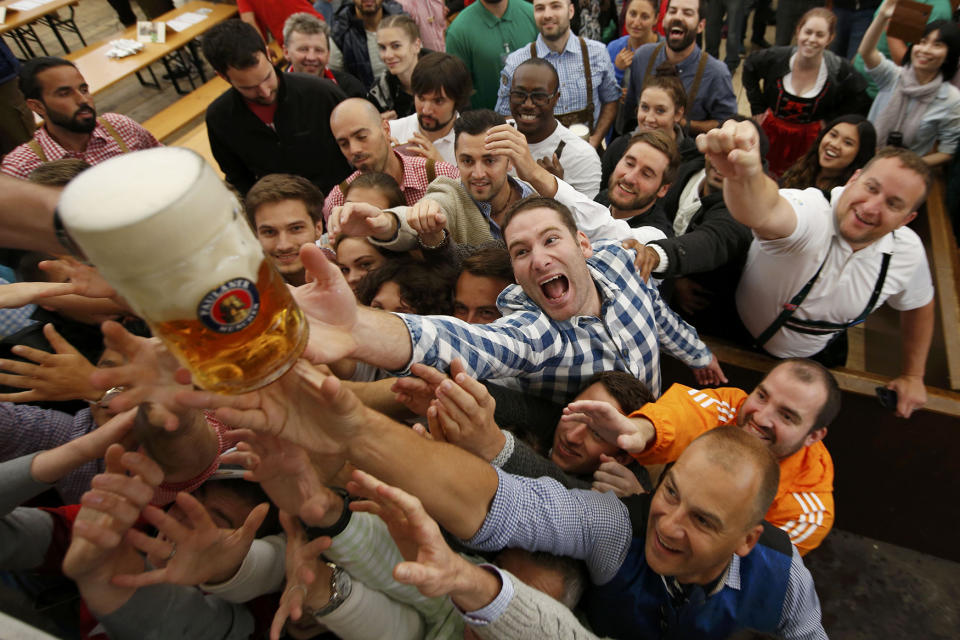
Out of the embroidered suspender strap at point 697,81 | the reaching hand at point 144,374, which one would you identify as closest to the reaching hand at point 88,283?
the reaching hand at point 144,374

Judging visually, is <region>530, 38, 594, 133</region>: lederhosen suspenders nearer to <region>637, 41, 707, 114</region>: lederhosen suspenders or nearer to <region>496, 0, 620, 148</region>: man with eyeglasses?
<region>496, 0, 620, 148</region>: man with eyeglasses

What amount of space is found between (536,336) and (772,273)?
1.03 meters

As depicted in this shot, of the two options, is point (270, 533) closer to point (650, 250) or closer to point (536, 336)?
point (536, 336)

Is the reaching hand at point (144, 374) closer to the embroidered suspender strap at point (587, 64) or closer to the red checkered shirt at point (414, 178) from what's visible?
the red checkered shirt at point (414, 178)

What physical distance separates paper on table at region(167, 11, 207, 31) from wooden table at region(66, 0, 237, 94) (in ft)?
0.17

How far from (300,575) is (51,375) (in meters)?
Result: 0.81

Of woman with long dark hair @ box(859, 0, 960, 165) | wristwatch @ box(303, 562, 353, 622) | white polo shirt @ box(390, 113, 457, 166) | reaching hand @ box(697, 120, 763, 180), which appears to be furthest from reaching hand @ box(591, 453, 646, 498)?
woman with long dark hair @ box(859, 0, 960, 165)

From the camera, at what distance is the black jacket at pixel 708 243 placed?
2023mm

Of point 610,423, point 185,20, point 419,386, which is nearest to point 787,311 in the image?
point 610,423

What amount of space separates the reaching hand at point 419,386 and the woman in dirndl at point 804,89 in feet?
10.8

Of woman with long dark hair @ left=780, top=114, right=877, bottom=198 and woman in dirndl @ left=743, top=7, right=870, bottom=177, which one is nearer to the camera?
woman with long dark hair @ left=780, top=114, right=877, bottom=198

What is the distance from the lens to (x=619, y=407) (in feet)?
5.17

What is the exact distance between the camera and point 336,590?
1168 mm

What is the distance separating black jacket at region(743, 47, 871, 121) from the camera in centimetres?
336
